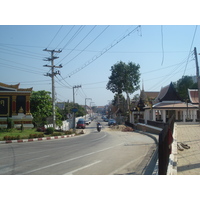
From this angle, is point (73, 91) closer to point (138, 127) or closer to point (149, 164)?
point (138, 127)

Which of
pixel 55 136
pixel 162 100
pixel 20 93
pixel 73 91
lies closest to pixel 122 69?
pixel 73 91

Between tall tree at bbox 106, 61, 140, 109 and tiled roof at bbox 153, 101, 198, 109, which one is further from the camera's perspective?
tall tree at bbox 106, 61, 140, 109

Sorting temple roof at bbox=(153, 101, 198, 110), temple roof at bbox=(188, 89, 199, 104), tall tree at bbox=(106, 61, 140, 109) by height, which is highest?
tall tree at bbox=(106, 61, 140, 109)

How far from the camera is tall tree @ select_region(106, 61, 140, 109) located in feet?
163

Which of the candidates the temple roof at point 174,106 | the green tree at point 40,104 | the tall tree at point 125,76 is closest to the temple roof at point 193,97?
the temple roof at point 174,106

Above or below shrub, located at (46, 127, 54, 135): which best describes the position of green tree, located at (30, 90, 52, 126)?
above

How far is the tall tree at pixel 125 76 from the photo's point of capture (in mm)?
49562

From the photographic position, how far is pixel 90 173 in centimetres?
767

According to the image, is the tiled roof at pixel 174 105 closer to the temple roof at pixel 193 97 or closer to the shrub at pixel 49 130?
the temple roof at pixel 193 97

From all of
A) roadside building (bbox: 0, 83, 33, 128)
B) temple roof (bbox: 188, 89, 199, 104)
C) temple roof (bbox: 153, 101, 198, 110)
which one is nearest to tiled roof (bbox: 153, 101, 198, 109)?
temple roof (bbox: 153, 101, 198, 110)

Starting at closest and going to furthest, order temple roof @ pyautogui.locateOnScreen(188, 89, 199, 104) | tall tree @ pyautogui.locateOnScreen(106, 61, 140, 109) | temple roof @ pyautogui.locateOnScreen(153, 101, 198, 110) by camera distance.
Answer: temple roof @ pyautogui.locateOnScreen(153, 101, 198, 110) < temple roof @ pyautogui.locateOnScreen(188, 89, 199, 104) < tall tree @ pyautogui.locateOnScreen(106, 61, 140, 109)

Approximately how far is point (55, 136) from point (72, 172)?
16.8 meters

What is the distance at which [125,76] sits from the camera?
49.8m

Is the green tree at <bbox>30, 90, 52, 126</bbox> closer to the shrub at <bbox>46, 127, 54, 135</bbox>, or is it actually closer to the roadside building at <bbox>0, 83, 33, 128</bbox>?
the roadside building at <bbox>0, 83, 33, 128</bbox>
